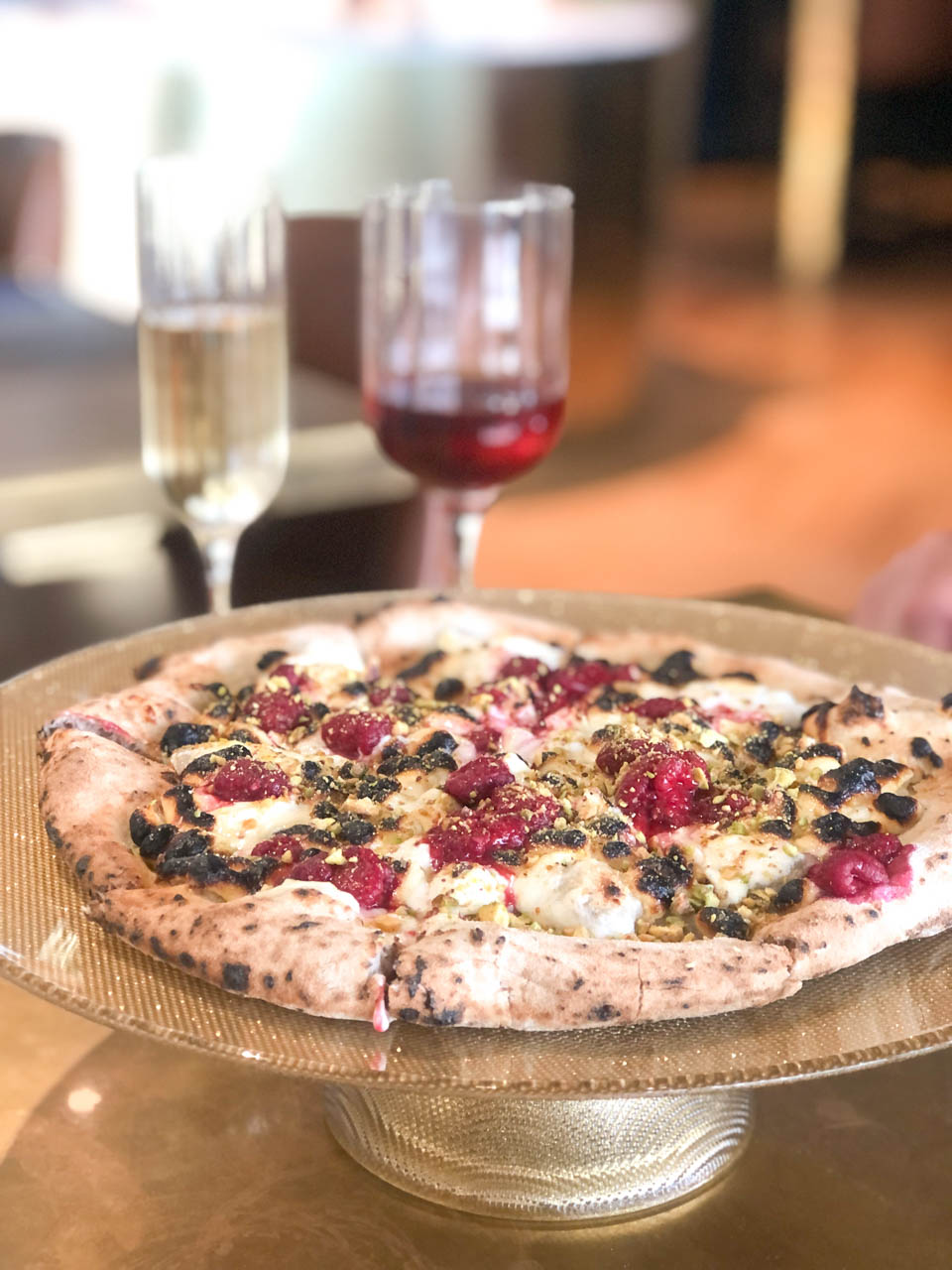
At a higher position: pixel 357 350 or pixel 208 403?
pixel 208 403

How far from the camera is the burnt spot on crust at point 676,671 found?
114 centimetres

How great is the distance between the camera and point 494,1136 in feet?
2.76

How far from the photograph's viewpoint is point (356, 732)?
1021 millimetres

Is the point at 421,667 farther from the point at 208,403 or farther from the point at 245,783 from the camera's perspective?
the point at 208,403

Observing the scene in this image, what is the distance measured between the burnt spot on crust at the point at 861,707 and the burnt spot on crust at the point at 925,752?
1.5 inches

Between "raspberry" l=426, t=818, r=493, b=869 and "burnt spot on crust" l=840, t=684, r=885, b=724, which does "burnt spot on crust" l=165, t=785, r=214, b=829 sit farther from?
"burnt spot on crust" l=840, t=684, r=885, b=724

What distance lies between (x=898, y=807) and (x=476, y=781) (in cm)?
25

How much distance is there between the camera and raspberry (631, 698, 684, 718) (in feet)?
3.50

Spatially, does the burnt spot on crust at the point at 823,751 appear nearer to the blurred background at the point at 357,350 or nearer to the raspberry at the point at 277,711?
the raspberry at the point at 277,711

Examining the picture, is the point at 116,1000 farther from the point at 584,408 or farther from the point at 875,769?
the point at 584,408

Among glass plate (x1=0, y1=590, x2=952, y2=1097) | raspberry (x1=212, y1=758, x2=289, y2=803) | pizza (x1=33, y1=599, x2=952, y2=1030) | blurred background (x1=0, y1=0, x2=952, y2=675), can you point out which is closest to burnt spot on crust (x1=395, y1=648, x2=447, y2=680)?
pizza (x1=33, y1=599, x2=952, y2=1030)

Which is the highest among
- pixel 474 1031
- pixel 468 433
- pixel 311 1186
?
pixel 468 433

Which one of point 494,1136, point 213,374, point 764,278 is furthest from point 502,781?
point 764,278

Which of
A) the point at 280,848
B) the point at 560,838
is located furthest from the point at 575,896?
the point at 280,848
